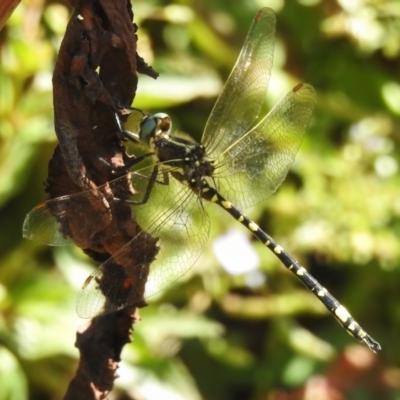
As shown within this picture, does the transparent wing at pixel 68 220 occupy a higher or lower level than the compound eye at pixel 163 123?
lower

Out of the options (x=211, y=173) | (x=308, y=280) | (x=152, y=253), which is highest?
(x=211, y=173)

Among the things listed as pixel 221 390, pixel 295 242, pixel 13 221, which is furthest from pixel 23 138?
pixel 221 390

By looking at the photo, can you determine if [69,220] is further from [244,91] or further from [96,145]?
[244,91]

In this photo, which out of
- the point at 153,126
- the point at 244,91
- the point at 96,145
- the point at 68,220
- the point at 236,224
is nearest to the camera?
the point at 96,145

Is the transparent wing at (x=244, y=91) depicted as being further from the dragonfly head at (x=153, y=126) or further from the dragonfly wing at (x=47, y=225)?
the dragonfly wing at (x=47, y=225)

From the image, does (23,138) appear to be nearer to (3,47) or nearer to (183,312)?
(3,47)

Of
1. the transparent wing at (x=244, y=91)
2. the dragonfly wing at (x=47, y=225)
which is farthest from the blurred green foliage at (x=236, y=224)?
the dragonfly wing at (x=47, y=225)

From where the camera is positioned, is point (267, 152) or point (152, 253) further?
point (267, 152)

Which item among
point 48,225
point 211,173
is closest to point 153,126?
point 211,173
